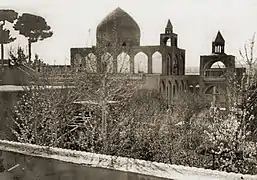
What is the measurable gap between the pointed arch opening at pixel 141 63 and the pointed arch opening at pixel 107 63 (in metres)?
0.12

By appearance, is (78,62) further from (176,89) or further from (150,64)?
(176,89)

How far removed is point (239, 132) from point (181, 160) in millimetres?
280

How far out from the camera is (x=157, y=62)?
1.79 metres

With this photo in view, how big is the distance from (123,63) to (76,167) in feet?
1.73

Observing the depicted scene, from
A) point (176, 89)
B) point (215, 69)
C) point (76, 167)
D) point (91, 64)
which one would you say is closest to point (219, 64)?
point (215, 69)

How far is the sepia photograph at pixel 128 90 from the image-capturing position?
164cm

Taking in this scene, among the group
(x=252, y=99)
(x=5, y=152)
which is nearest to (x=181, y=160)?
(x=252, y=99)

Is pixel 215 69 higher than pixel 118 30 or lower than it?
lower

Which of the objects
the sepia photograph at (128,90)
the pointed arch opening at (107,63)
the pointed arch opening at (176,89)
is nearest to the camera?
the sepia photograph at (128,90)

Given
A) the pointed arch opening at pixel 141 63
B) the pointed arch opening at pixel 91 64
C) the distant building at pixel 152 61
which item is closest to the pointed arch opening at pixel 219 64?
the distant building at pixel 152 61

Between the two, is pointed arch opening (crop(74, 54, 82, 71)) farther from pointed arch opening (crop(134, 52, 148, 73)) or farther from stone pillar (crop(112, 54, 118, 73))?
pointed arch opening (crop(134, 52, 148, 73))

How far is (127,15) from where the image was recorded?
1849 mm

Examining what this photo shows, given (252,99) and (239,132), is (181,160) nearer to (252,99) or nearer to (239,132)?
(239,132)

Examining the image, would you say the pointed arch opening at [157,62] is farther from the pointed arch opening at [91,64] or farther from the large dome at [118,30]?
the pointed arch opening at [91,64]
